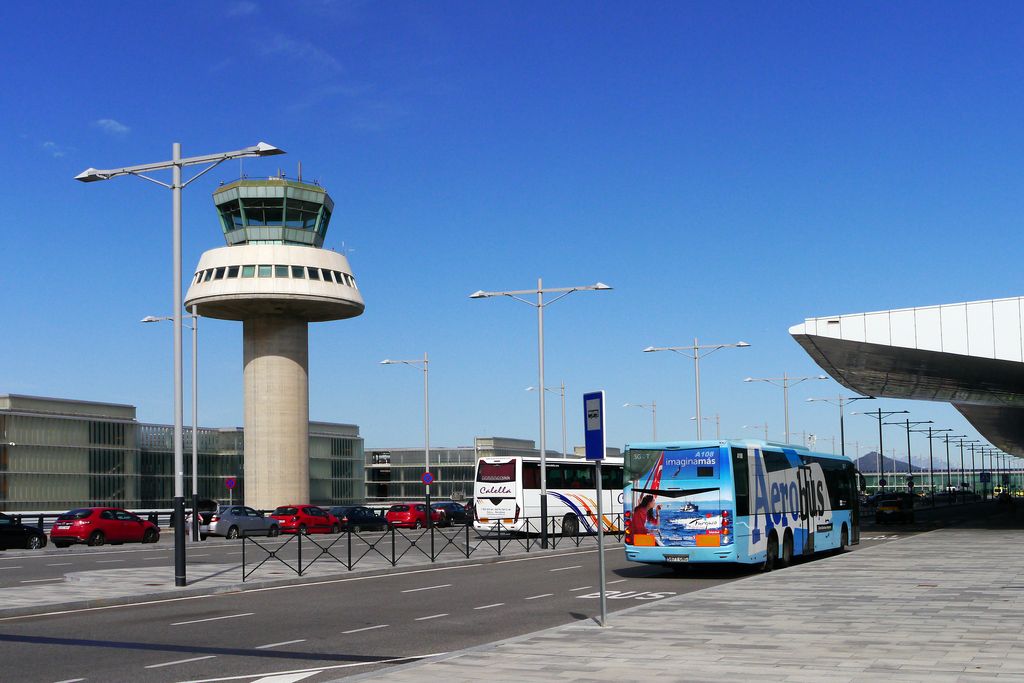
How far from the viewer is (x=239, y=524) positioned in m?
51.8

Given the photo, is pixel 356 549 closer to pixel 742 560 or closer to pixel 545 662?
pixel 742 560

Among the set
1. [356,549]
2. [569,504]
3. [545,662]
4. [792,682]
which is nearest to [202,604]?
[545,662]

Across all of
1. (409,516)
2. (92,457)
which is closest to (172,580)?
(409,516)

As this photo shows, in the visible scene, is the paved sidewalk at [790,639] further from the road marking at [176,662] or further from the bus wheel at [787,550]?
the bus wheel at [787,550]

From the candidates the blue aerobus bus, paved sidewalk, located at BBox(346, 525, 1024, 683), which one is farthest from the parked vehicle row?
paved sidewalk, located at BBox(346, 525, 1024, 683)

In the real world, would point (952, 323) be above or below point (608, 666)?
above

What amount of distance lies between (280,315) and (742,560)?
5047 centimetres

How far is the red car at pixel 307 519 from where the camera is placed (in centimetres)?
5518

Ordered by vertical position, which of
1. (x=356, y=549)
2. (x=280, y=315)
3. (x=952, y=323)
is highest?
(x=280, y=315)

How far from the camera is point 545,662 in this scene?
12.2 metres

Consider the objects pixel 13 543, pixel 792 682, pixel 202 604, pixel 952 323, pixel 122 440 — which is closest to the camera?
pixel 792 682

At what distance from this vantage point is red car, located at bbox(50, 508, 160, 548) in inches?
1738

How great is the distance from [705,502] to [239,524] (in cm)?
3226

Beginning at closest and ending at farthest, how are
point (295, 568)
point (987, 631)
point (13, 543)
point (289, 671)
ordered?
1. point (289, 671)
2. point (987, 631)
3. point (295, 568)
4. point (13, 543)
